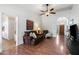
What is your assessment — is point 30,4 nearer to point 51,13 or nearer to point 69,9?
point 51,13

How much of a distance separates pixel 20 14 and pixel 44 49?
0.86m

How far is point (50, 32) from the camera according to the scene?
224 cm

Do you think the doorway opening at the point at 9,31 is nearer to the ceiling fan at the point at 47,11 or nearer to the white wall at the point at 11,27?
the white wall at the point at 11,27

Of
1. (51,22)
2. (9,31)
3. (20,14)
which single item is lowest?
(9,31)

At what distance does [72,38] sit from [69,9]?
58 centimetres

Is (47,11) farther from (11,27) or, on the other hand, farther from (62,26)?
(11,27)

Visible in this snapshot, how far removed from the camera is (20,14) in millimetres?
2191

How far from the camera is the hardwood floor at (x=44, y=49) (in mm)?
2195

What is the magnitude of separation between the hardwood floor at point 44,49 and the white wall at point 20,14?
0.57 ft

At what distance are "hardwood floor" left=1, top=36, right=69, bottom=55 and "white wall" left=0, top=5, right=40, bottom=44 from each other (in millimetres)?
175

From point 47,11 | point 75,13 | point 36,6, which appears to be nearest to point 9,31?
point 36,6

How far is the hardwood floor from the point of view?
2195 mm
